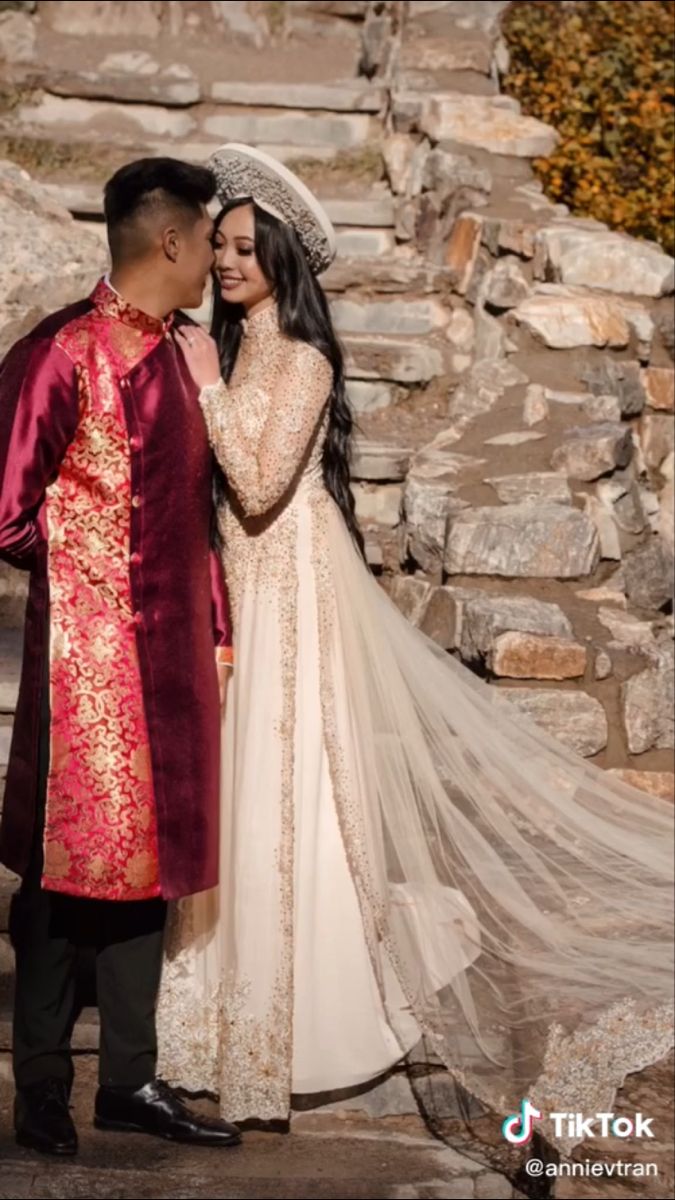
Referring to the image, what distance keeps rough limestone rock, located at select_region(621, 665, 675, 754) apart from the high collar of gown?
6.10ft

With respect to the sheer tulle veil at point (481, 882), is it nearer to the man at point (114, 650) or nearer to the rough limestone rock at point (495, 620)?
the man at point (114, 650)

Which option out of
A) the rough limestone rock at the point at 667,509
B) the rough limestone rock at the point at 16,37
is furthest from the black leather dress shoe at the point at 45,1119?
the rough limestone rock at the point at 16,37

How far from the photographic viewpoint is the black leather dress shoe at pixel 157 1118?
3.38 metres

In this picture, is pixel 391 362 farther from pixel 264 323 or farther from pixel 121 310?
pixel 121 310

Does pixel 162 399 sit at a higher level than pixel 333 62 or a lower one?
lower

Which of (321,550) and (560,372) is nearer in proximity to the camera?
(321,550)

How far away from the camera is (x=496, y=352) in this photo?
644 cm

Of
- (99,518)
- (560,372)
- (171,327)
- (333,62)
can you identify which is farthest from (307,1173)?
(333,62)

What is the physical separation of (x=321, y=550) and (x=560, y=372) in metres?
2.82

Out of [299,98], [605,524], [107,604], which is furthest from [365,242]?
[107,604]

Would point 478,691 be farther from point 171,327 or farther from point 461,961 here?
point 171,327

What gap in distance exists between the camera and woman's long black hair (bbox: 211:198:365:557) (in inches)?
141

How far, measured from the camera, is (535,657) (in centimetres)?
500

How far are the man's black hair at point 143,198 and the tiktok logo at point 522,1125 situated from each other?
1.73 meters
